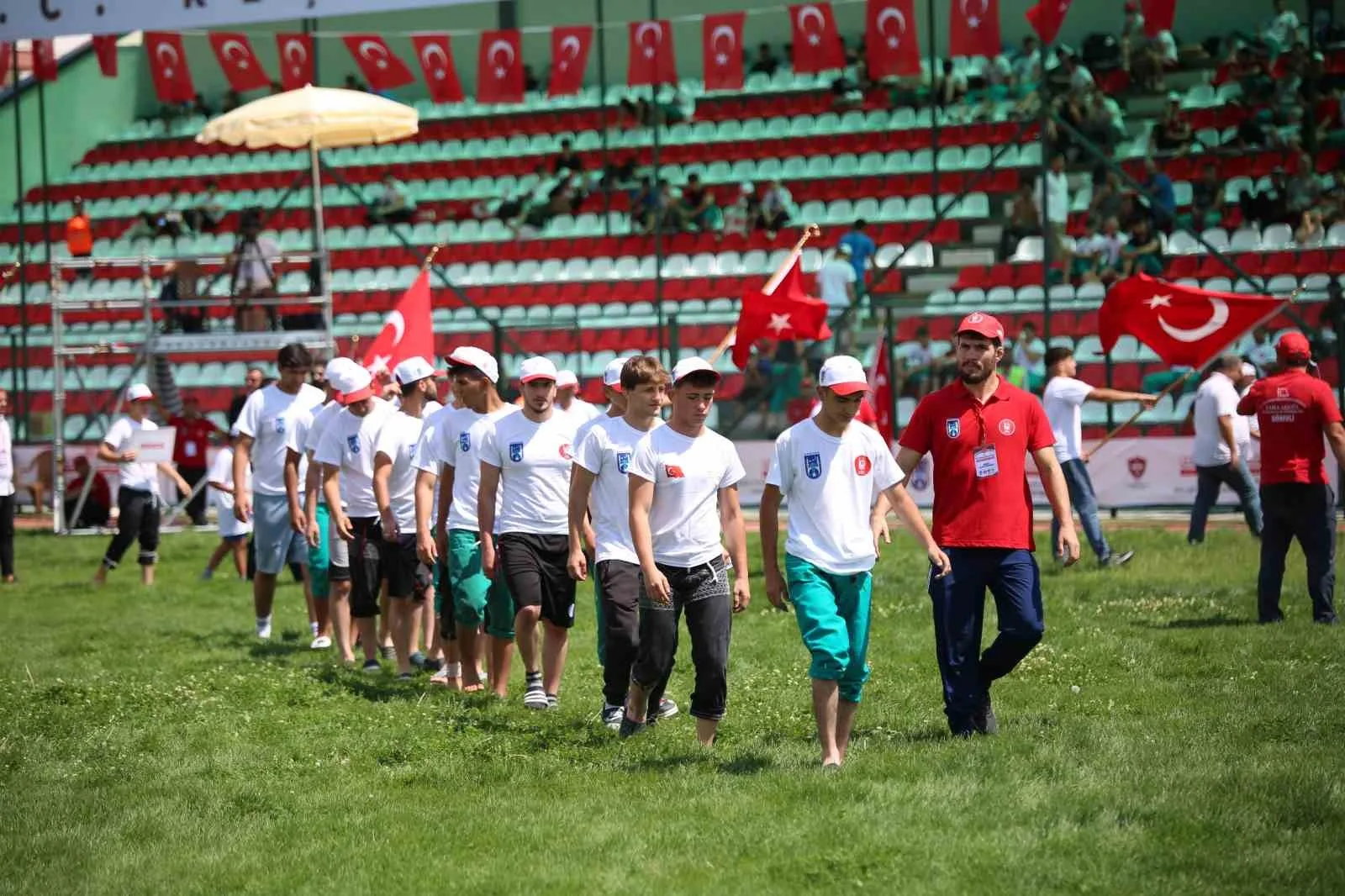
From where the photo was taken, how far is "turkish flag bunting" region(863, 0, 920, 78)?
24.2 m

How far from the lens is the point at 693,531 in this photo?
801cm

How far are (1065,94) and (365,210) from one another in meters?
13.1

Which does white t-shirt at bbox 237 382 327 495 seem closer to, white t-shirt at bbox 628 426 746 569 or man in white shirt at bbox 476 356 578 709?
man in white shirt at bbox 476 356 578 709

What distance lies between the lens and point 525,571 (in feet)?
30.3

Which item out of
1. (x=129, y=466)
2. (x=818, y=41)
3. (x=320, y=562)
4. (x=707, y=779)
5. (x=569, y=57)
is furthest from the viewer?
(x=569, y=57)

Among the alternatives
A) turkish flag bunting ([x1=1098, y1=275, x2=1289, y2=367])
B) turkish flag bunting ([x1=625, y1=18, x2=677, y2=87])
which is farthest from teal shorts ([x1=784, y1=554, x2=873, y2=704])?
turkish flag bunting ([x1=625, y1=18, x2=677, y2=87])

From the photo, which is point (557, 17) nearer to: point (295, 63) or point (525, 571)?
point (295, 63)

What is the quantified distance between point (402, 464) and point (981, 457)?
14.2 feet

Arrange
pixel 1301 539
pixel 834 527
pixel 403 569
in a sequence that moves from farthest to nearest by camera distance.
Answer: pixel 1301 539, pixel 403 569, pixel 834 527

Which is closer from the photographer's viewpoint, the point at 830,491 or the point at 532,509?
the point at 830,491

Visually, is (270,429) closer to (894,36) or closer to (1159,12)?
(894,36)

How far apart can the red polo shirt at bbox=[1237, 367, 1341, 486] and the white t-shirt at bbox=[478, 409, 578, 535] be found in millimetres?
4898

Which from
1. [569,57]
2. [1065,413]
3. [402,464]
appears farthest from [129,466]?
[569,57]

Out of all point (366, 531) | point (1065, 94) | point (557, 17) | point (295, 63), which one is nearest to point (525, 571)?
point (366, 531)
